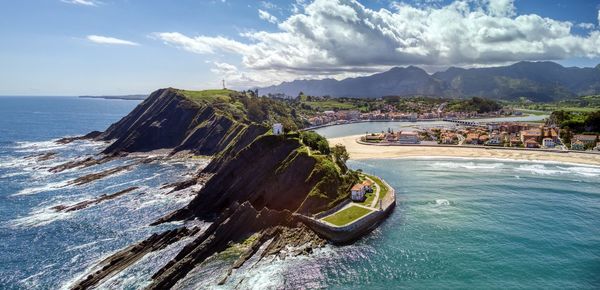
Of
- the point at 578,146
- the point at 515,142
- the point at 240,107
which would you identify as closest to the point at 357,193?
the point at 515,142

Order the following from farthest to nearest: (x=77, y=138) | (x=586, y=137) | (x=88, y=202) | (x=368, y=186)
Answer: (x=77, y=138) < (x=586, y=137) < (x=88, y=202) < (x=368, y=186)

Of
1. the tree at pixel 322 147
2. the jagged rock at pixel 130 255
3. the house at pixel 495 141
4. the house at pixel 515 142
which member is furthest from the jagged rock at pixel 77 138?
the house at pixel 515 142

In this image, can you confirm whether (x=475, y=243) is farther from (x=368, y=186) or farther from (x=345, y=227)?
(x=368, y=186)

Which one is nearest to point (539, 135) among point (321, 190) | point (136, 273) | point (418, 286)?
point (321, 190)

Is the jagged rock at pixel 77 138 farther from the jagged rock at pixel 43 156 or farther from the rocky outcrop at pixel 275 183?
the rocky outcrop at pixel 275 183

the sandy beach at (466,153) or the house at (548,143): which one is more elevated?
the house at (548,143)

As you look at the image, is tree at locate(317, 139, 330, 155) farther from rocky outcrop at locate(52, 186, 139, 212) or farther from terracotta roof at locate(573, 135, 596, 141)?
terracotta roof at locate(573, 135, 596, 141)
